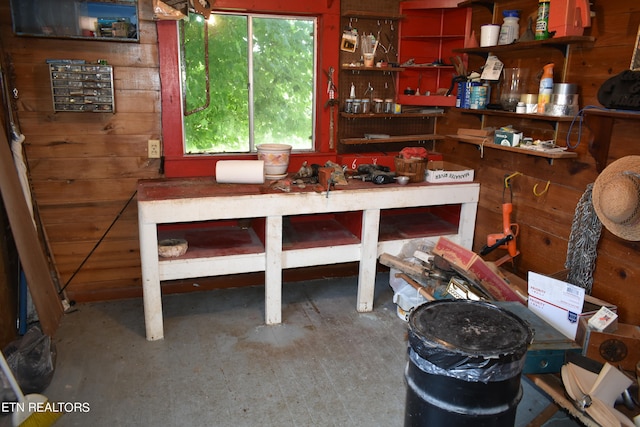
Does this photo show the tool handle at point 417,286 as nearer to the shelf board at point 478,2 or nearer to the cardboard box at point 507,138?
the cardboard box at point 507,138

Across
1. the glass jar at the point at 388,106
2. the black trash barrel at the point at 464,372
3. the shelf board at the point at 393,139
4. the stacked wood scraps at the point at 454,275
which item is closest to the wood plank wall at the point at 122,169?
the shelf board at the point at 393,139

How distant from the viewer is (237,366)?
254cm

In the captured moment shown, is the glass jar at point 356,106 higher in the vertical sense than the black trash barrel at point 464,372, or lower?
higher

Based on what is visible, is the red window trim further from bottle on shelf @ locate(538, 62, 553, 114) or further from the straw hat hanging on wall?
the straw hat hanging on wall

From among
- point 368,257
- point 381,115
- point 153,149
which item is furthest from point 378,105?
point 153,149

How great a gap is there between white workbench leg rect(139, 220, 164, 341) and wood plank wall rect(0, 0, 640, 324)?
619 mm

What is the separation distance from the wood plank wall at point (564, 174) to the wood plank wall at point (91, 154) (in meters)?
2.11

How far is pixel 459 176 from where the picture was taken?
10.4 ft

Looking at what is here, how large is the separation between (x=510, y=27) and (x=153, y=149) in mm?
2258

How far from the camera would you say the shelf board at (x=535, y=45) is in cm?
229

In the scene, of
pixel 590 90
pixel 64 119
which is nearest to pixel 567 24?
pixel 590 90

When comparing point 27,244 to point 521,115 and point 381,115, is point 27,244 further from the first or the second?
point 521,115

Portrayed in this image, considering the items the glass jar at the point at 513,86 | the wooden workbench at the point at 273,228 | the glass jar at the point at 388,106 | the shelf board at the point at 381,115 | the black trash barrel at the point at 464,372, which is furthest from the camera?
the glass jar at the point at 388,106

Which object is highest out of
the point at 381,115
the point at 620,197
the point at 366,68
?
the point at 366,68
